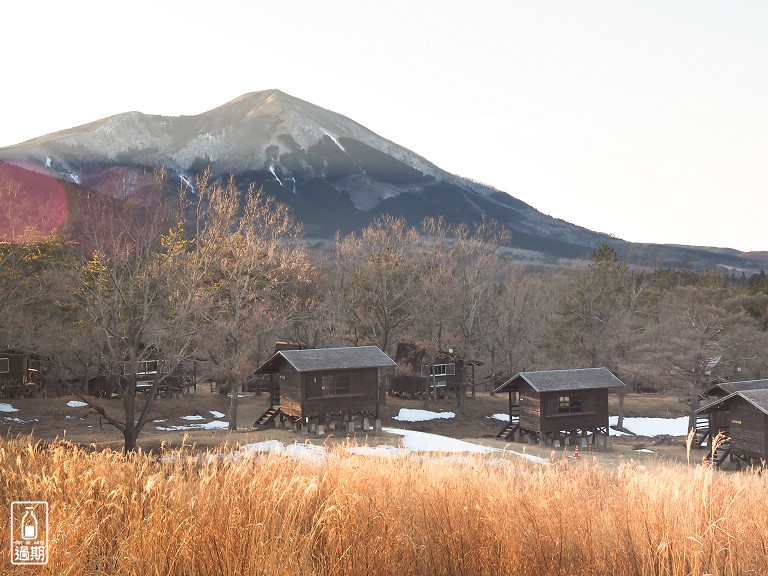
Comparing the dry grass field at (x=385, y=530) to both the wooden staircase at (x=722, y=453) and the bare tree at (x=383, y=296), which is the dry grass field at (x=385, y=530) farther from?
the bare tree at (x=383, y=296)

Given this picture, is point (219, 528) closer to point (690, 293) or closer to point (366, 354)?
point (366, 354)

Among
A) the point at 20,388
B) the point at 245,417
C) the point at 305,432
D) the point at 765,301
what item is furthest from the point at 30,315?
the point at 765,301

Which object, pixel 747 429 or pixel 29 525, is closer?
pixel 29 525

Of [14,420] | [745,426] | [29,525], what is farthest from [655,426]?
[29,525]

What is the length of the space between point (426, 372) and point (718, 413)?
22523 mm

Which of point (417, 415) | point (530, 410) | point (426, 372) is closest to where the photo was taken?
point (530, 410)

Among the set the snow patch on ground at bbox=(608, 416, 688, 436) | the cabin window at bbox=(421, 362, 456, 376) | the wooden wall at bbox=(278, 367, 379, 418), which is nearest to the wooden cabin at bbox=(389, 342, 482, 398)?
the cabin window at bbox=(421, 362, 456, 376)

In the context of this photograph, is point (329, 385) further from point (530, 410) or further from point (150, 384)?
point (150, 384)

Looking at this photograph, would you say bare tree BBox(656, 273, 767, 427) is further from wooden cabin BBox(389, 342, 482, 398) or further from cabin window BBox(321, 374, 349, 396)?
cabin window BBox(321, 374, 349, 396)

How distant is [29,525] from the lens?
4.54 m

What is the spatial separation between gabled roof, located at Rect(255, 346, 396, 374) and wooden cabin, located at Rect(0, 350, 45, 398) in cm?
1775

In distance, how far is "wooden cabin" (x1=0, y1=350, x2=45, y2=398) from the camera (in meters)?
42.4

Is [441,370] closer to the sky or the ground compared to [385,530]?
closer to the ground

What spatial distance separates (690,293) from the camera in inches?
1821
